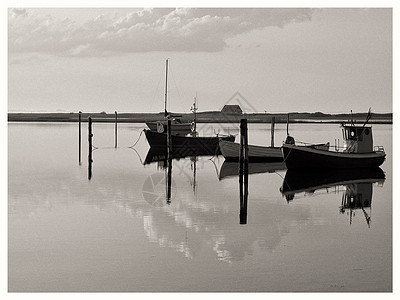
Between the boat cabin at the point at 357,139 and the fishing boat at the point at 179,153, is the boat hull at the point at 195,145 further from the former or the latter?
the boat cabin at the point at 357,139

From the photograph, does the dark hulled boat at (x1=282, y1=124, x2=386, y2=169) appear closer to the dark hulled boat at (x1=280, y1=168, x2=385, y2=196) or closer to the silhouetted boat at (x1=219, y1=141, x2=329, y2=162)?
the dark hulled boat at (x1=280, y1=168, x2=385, y2=196)

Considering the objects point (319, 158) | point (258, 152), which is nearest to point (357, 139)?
point (319, 158)

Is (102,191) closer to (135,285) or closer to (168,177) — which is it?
(168,177)

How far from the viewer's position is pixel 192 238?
57.7ft

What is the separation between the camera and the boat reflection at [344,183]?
81.1 ft

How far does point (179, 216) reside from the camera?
69.3ft

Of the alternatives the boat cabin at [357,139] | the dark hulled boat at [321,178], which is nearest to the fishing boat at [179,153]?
the dark hulled boat at [321,178]

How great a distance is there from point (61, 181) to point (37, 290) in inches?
731

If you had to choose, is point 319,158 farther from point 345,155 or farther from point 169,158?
point 169,158

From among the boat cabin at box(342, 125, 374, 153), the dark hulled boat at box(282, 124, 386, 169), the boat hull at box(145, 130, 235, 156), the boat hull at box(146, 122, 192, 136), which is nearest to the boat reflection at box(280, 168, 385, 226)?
the dark hulled boat at box(282, 124, 386, 169)

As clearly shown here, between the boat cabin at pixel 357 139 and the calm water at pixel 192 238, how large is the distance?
147 inches

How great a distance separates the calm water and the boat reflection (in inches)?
10.3

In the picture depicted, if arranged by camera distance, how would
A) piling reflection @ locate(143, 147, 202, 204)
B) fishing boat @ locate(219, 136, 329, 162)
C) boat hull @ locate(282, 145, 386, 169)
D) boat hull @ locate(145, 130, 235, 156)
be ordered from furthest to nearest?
boat hull @ locate(145, 130, 235, 156)
fishing boat @ locate(219, 136, 329, 162)
boat hull @ locate(282, 145, 386, 169)
piling reflection @ locate(143, 147, 202, 204)

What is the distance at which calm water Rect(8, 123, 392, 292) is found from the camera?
44.9 ft
